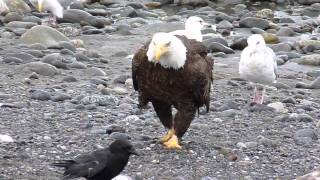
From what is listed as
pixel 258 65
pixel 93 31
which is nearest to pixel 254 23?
pixel 93 31

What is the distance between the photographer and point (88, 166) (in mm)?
6406

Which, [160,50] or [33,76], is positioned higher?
[160,50]

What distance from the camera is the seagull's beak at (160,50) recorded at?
7531 mm

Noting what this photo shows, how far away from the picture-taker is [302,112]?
1050 centimetres

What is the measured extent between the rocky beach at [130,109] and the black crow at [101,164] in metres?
0.42

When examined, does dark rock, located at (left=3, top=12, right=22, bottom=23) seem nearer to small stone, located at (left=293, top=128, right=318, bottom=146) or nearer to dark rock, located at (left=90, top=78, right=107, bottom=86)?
dark rock, located at (left=90, top=78, right=107, bottom=86)

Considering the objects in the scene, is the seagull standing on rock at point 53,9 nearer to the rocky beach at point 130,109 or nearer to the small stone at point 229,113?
the rocky beach at point 130,109

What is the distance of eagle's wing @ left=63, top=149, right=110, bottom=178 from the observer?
633cm

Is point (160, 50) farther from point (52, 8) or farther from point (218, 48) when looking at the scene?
point (52, 8)

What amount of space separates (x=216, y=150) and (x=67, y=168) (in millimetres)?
2114

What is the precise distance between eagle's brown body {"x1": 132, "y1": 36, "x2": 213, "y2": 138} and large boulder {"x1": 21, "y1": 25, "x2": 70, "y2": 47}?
662 centimetres

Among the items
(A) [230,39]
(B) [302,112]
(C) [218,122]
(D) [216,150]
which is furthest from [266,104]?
(A) [230,39]

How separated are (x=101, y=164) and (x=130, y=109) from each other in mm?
3361

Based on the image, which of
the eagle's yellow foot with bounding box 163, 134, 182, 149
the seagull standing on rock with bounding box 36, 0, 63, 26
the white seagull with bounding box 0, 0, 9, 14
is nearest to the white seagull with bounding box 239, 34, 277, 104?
the eagle's yellow foot with bounding box 163, 134, 182, 149
